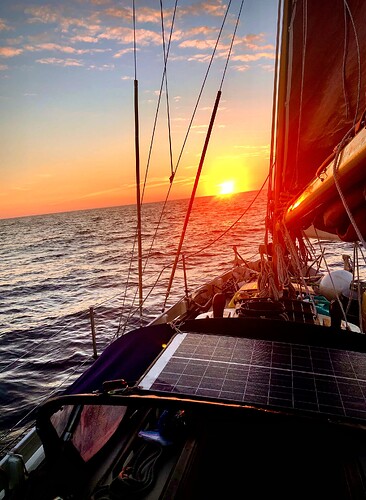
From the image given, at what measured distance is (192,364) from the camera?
296 cm

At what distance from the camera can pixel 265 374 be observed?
2.76 metres

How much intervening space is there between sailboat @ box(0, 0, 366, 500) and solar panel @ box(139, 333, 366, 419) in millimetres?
11

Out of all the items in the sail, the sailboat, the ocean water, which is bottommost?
the ocean water

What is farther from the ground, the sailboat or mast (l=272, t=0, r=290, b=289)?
mast (l=272, t=0, r=290, b=289)

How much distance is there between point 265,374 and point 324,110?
284 cm

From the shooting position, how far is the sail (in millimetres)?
2278

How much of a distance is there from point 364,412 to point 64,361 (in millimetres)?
12655

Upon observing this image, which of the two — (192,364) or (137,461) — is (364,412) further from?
(137,461)

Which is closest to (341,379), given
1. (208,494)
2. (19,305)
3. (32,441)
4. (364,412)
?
(364,412)

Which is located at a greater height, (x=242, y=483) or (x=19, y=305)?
(x=242, y=483)

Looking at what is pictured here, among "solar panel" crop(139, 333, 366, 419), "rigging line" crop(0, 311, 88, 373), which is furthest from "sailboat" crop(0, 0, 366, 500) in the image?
"rigging line" crop(0, 311, 88, 373)

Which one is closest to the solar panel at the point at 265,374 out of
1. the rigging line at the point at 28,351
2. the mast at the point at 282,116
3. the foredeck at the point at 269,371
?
the foredeck at the point at 269,371

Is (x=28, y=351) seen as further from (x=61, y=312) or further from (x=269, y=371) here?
(x=61, y=312)

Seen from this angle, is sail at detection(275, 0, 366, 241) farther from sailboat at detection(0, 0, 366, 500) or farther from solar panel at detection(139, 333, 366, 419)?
solar panel at detection(139, 333, 366, 419)
